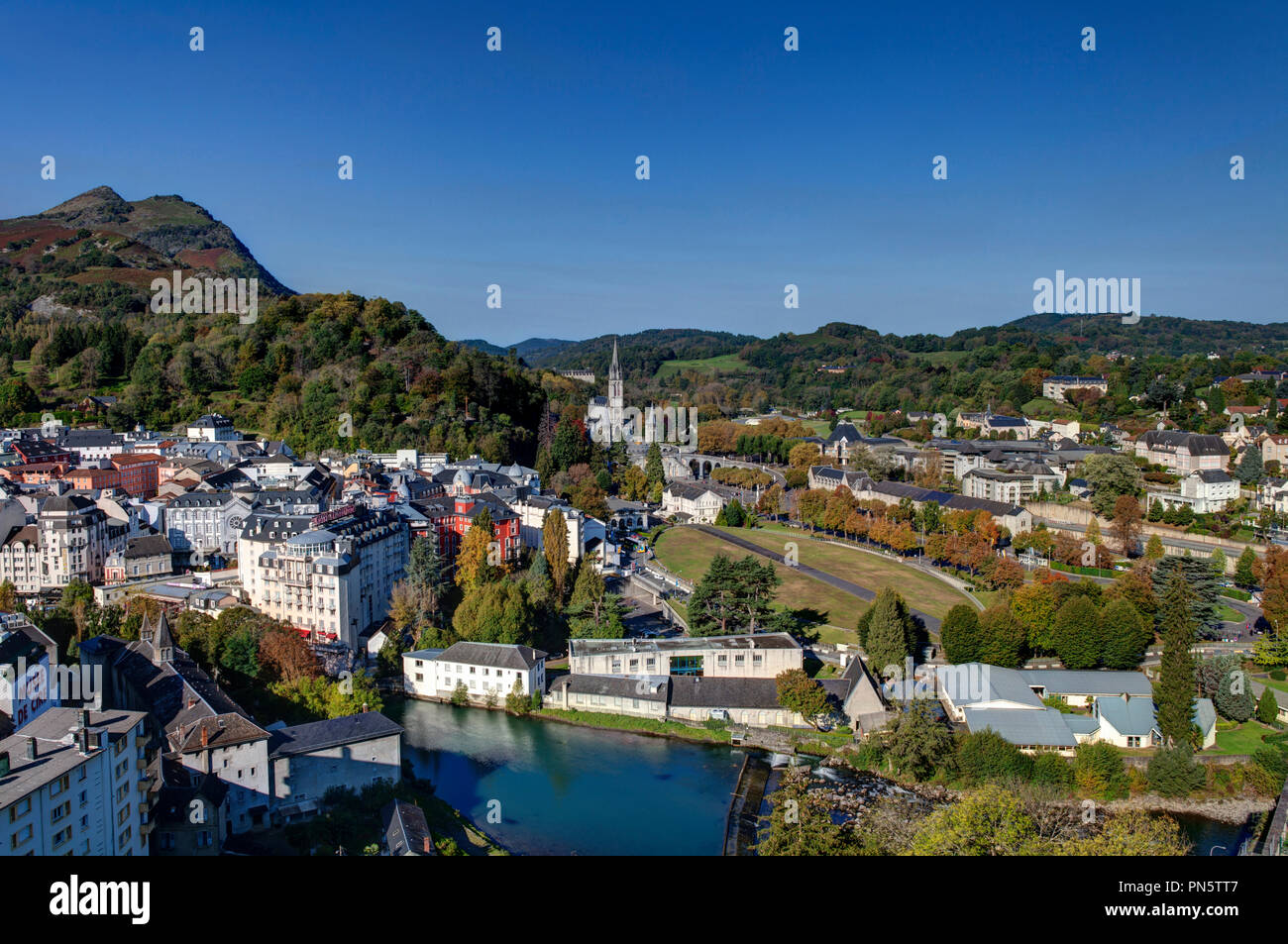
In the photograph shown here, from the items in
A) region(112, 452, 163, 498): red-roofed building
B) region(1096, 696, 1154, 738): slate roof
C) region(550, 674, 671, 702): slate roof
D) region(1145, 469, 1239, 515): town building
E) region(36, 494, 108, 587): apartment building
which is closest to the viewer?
region(1096, 696, 1154, 738): slate roof

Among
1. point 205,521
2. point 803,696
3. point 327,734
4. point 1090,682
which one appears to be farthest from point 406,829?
point 205,521

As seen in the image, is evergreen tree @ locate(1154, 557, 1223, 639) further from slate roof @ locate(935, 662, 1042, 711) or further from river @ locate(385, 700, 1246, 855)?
river @ locate(385, 700, 1246, 855)

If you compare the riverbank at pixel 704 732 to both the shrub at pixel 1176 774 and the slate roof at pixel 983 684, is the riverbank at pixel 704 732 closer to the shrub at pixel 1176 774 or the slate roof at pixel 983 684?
the slate roof at pixel 983 684

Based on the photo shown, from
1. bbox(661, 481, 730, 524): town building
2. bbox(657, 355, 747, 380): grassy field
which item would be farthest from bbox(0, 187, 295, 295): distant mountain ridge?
bbox(657, 355, 747, 380): grassy field
